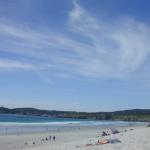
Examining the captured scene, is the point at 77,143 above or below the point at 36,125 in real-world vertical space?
below

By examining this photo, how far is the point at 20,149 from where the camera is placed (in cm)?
2891

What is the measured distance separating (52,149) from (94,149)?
3528 millimetres

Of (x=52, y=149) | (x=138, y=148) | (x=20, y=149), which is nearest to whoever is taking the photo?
(x=138, y=148)

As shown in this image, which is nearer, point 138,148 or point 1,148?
point 138,148

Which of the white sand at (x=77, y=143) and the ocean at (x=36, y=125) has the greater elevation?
the ocean at (x=36, y=125)

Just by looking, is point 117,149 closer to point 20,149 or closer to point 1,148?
point 20,149

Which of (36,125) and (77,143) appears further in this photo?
(36,125)

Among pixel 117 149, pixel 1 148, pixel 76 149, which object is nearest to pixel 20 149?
pixel 1 148

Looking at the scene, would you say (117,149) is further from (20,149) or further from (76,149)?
(20,149)

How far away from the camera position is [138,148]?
23516 mm

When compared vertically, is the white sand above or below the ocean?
below

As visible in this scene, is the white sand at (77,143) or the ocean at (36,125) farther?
the ocean at (36,125)

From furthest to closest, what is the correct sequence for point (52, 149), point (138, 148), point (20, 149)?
point (20, 149)
point (52, 149)
point (138, 148)

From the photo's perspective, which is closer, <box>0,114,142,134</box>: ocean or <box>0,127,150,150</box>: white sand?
Answer: <box>0,127,150,150</box>: white sand
